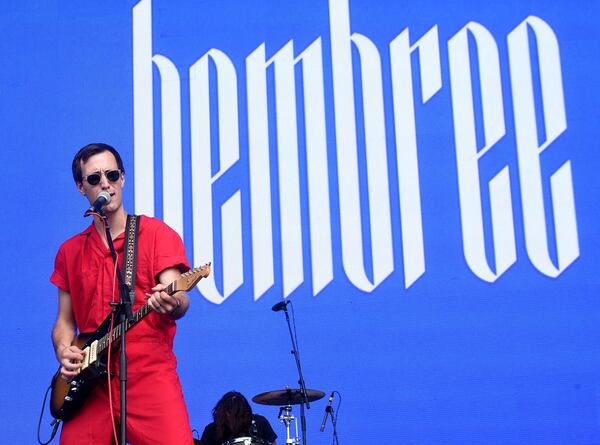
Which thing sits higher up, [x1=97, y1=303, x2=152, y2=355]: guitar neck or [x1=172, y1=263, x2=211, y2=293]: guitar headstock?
[x1=172, y1=263, x2=211, y2=293]: guitar headstock

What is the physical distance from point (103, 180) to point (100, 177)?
0.01 m

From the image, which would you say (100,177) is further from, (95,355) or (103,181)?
(95,355)

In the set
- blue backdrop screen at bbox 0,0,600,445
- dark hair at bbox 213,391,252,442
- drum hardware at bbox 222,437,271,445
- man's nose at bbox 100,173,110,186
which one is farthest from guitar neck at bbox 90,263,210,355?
blue backdrop screen at bbox 0,0,600,445

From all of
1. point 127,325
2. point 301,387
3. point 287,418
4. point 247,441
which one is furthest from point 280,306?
point 127,325

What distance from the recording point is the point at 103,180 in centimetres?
280

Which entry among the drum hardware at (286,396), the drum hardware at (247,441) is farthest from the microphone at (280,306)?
the drum hardware at (247,441)

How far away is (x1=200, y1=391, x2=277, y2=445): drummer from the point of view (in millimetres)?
4672

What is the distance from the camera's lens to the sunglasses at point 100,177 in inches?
110

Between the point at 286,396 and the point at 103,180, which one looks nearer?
the point at 103,180

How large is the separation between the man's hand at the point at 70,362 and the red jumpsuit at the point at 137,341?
89 mm

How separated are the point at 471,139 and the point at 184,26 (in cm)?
199

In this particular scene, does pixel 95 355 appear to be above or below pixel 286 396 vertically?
below

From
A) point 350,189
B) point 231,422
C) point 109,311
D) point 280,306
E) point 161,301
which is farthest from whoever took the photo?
point 350,189

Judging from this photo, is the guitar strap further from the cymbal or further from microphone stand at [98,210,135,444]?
the cymbal
